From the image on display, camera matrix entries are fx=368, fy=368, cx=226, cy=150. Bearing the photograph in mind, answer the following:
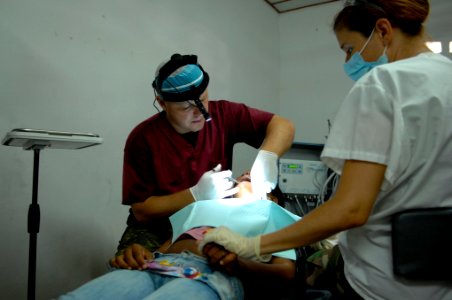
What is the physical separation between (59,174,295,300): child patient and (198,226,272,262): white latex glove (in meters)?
0.04

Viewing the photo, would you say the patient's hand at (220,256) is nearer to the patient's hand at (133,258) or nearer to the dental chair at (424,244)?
the patient's hand at (133,258)

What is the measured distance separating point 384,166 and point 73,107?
4.96 ft

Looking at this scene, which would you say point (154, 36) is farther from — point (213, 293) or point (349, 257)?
point (349, 257)

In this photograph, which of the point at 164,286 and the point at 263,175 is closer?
the point at 164,286

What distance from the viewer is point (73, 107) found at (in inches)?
70.5

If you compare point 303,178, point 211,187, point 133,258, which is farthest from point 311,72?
point 133,258

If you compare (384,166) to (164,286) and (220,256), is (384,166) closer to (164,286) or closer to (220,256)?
(220,256)

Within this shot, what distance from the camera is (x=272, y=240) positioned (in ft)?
2.80

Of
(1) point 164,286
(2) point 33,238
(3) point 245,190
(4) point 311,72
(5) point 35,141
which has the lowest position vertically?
(1) point 164,286

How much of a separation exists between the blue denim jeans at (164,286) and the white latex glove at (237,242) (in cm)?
12

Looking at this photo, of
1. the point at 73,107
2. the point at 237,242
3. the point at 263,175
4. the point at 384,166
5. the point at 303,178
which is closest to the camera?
the point at 384,166

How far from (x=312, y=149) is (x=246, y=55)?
1017mm

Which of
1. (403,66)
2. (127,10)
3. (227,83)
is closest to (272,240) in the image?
(403,66)

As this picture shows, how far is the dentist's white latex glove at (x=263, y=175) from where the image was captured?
1452 millimetres
